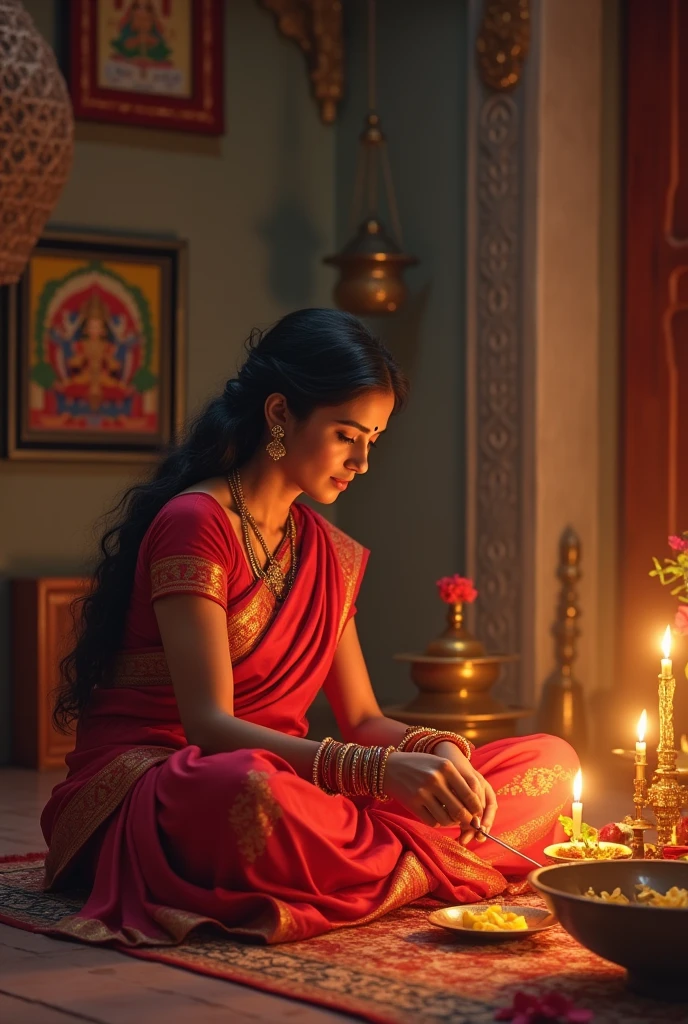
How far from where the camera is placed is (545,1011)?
227 cm

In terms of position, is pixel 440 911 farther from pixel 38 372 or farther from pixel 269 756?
pixel 38 372

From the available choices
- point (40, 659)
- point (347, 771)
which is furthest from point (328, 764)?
point (40, 659)

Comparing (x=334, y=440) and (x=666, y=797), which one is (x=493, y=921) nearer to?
(x=666, y=797)

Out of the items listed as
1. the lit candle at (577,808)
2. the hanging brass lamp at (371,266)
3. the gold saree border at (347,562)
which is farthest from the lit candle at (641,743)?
the hanging brass lamp at (371,266)

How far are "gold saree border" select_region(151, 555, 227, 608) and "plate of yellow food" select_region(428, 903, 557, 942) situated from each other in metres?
0.72

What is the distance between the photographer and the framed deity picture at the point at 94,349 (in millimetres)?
5875

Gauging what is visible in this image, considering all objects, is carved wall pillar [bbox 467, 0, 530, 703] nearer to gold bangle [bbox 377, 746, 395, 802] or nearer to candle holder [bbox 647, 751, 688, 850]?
candle holder [bbox 647, 751, 688, 850]

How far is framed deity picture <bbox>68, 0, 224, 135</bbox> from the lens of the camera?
234 inches

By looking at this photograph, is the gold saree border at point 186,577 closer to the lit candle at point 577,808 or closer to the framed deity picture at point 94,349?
the lit candle at point 577,808

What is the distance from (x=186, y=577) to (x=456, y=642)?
2136mm

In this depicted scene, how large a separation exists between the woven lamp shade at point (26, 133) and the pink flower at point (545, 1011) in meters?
3.15

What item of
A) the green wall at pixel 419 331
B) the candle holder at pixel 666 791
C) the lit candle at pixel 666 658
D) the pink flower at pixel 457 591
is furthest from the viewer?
the green wall at pixel 419 331

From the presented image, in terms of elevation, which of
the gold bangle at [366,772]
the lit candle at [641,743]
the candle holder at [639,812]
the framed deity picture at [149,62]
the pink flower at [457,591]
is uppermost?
the framed deity picture at [149,62]

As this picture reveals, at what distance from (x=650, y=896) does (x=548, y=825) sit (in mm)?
796
